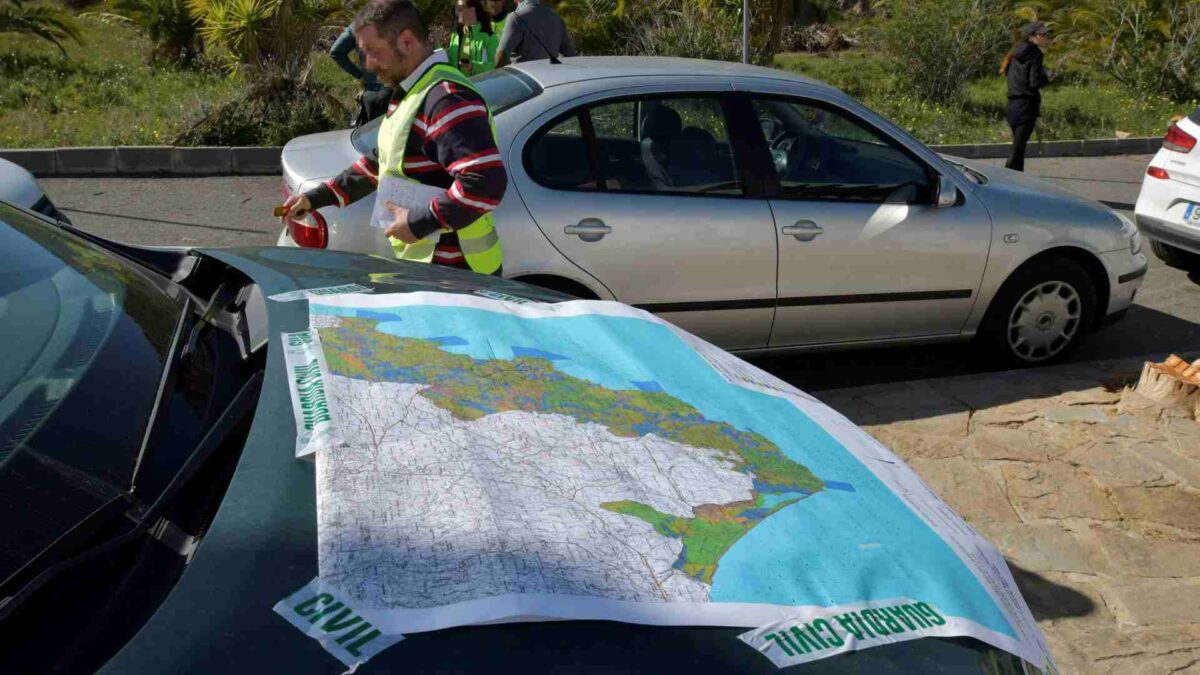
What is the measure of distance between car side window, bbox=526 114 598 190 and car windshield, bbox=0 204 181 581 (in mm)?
2442

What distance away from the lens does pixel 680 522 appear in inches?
75.7

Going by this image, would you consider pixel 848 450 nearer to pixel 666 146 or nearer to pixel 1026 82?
pixel 666 146

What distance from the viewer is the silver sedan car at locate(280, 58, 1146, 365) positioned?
16.6 feet

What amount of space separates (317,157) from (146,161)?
5667 millimetres

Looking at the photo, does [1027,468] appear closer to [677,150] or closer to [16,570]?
[677,150]

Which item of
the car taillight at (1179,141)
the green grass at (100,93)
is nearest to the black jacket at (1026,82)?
the car taillight at (1179,141)

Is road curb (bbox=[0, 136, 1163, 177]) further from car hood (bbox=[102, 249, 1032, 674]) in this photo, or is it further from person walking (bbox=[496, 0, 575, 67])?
car hood (bbox=[102, 249, 1032, 674])

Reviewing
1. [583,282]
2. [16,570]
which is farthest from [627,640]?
[583,282]

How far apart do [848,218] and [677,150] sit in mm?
890

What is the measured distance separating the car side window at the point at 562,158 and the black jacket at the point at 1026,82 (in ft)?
22.3

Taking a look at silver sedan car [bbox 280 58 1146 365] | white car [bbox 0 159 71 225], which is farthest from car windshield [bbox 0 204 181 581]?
white car [bbox 0 159 71 225]

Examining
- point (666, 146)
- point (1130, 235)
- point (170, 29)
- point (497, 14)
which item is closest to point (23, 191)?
point (666, 146)

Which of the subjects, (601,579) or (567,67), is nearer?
(601,579)

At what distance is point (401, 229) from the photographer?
3887mm
